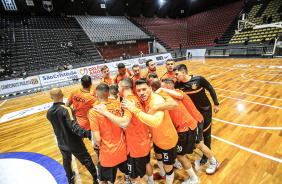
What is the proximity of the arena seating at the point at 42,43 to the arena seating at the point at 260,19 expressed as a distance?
21.2m

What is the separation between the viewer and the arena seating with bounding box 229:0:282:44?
712 inches

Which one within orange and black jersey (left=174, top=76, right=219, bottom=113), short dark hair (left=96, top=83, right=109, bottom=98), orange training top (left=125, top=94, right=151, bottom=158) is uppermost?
short dark hair (left=96, top=83, right=109, bottom=98)

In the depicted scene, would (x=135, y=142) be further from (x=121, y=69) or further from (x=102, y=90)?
(x=121, y=69)

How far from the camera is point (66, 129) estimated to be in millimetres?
2328

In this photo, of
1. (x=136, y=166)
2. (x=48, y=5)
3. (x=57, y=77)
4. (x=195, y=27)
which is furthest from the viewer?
(x=195, y=27)

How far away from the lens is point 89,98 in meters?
2.92

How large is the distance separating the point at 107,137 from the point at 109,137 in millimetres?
27

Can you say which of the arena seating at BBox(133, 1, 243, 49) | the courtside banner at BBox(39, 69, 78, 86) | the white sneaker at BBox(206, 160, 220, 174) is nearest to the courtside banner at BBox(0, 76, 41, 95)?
the courtside banner at BBox(39, 69, 78, 86)

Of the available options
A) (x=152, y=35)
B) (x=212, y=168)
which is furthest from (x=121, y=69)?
(x=152, y=35)

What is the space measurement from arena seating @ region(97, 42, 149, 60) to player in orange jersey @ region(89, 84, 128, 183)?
22.2 meters

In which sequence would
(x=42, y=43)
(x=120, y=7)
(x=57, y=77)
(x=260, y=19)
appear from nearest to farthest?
A: (x=57, y=77), (x=42, y=43), (x=260, y=19), (x=120, y=7)

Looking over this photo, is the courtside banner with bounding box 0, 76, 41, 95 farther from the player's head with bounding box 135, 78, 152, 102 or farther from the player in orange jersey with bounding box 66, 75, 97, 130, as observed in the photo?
the player's head with bounding box 135, 78, 152, 102

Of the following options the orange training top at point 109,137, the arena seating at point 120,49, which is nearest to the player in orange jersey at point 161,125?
the orange training top at point 109,137

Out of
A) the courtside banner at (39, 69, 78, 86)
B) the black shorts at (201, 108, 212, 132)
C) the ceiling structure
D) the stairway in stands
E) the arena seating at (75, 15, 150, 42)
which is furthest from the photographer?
the stairway in stands
